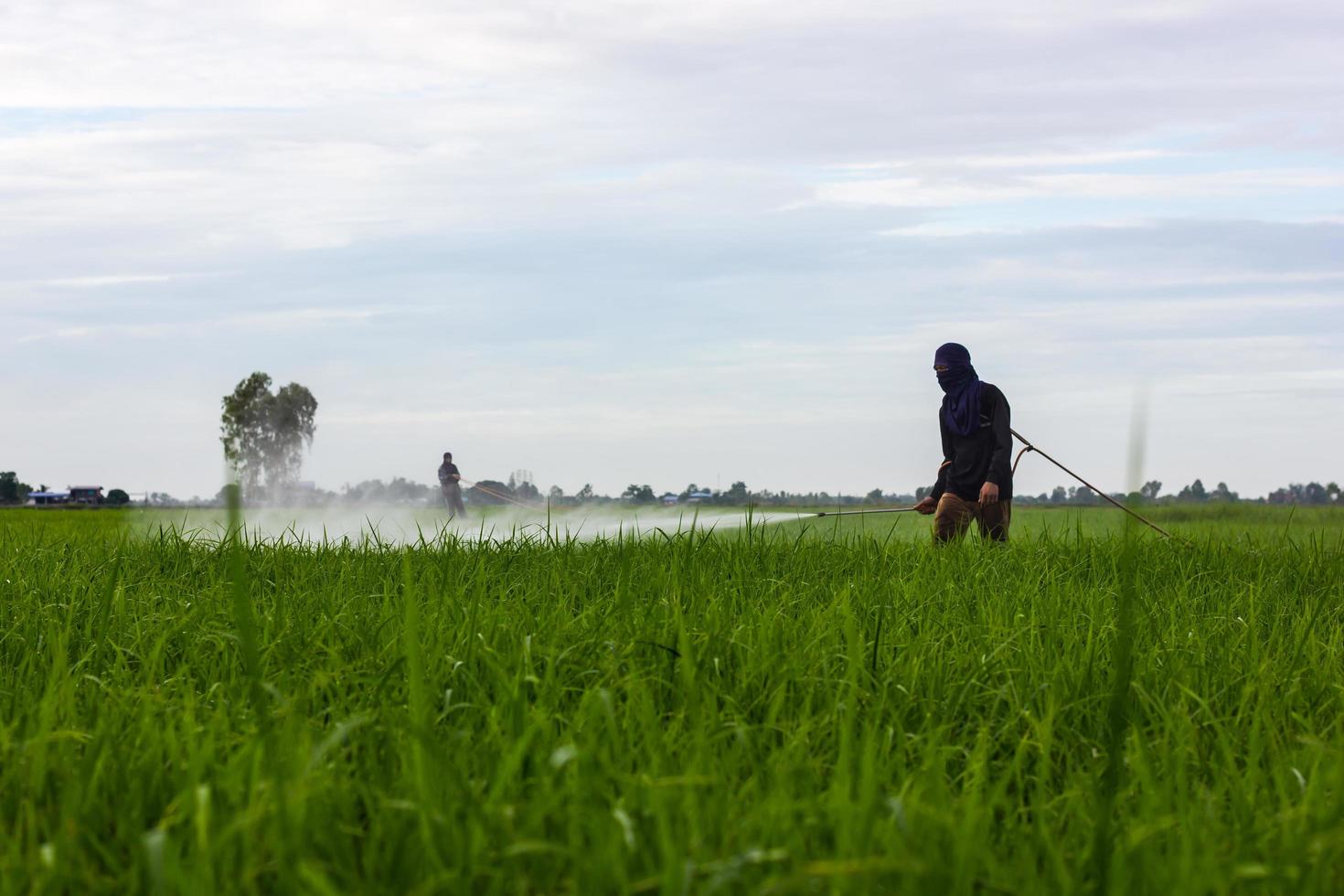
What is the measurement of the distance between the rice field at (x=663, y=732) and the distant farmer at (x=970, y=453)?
281cm

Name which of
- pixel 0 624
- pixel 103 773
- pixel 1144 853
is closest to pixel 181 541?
pixel 0 624

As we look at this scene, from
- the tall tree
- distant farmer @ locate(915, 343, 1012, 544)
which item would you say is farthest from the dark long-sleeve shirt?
the tall tree

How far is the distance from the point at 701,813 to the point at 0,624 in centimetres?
513

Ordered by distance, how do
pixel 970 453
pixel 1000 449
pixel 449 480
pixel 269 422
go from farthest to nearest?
pixel 269 422, pixel 449 480, pixel 970 453, pixel 1000 449

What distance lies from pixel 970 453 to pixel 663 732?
7.69 meters

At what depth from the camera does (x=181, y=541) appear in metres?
9.13

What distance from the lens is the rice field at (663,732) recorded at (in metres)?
2.94

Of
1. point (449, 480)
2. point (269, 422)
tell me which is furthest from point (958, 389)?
point (269, 422)

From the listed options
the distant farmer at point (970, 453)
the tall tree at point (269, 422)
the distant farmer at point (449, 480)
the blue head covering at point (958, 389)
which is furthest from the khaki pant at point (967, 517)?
the tall tree at point (269, 422)

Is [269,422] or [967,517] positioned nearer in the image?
[967,517]

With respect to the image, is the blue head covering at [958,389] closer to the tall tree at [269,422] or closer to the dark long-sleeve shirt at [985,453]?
the dark long-sleeve shirt at [985,453]

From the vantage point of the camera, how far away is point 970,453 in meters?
11.1

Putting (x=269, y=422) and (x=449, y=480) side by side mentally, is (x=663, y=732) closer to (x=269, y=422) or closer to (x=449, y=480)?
(x=449, y=480)

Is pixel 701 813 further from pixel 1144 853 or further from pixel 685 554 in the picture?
pixel 685 554
